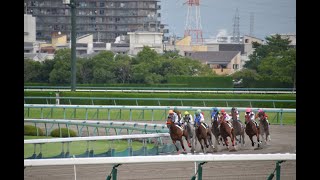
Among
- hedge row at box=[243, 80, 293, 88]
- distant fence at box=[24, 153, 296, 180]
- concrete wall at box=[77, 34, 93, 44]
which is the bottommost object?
hedge row at box=[243, 80, 293, 88]

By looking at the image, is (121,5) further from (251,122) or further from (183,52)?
(251,122)

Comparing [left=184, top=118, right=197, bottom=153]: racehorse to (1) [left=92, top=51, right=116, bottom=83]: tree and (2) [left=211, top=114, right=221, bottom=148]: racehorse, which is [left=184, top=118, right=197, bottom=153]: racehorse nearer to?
(2) [left=211, top=114, right=221, bottom=148]: racehorse

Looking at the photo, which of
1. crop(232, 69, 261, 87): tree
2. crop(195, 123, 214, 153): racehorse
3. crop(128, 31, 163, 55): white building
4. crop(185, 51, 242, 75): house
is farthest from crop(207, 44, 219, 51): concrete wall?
crop(195, 123, 214, 153): racehorse

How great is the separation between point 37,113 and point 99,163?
44.7 ft

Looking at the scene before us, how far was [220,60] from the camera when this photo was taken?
93.6ft

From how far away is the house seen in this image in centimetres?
2794

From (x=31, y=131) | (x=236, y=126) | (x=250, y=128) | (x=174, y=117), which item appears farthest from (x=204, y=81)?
(x=174, y=117)

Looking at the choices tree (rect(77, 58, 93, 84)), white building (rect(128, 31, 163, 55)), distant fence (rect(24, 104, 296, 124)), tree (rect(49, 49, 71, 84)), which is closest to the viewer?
distant fence (rect(24, 104, 296, 124))

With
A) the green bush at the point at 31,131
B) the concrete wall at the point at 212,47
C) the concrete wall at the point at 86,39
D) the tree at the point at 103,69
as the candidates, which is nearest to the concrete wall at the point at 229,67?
the concrete wall at the point at 212,47

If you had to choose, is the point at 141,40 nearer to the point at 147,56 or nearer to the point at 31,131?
the point at 147,56

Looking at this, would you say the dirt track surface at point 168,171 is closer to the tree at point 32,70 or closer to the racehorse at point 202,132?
the racehorse at point 202,132

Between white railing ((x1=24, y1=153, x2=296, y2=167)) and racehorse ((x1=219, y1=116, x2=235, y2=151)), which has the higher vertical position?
white railing ((x1=24, y1=153, x2=296, y2=167))
